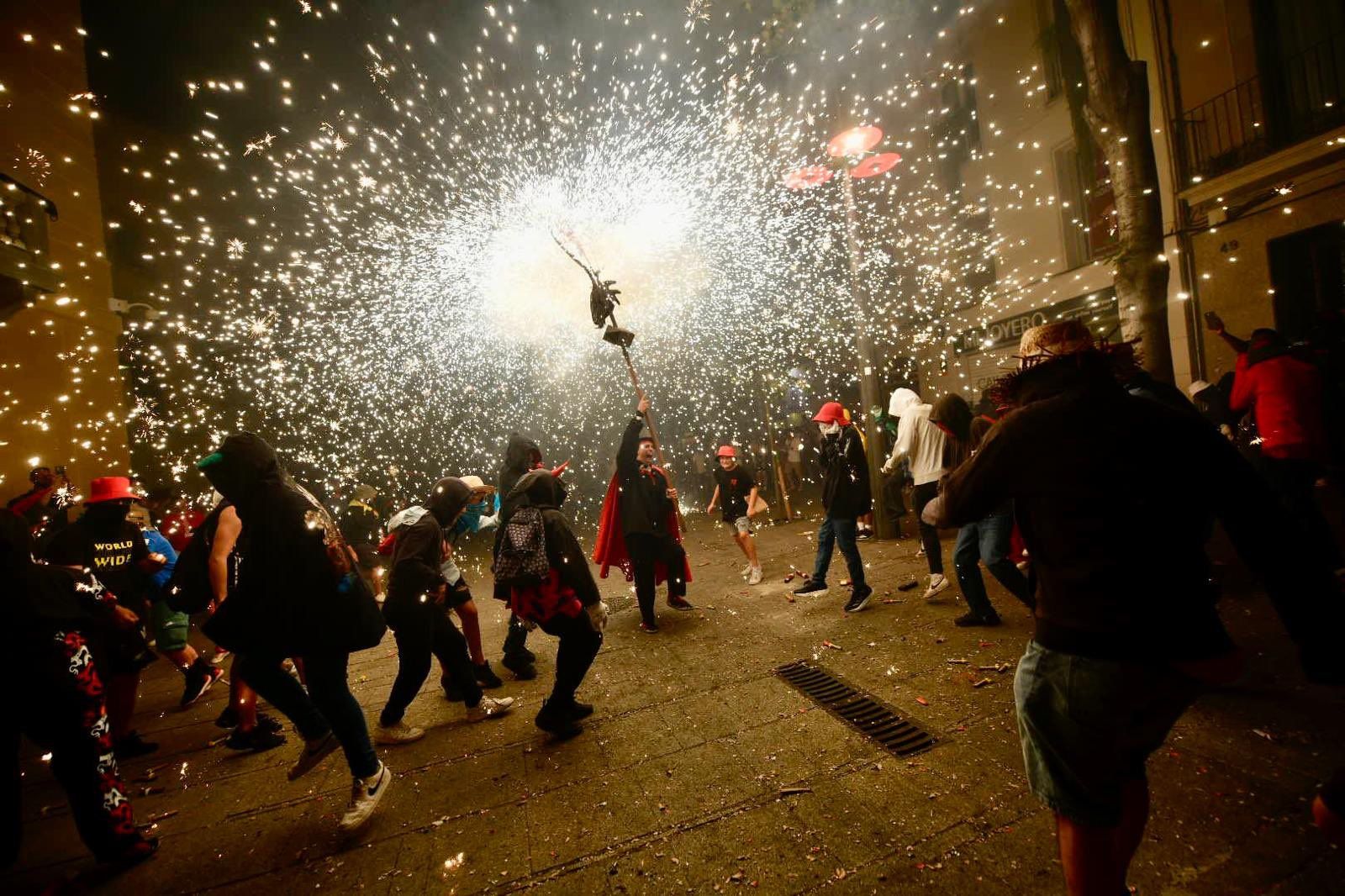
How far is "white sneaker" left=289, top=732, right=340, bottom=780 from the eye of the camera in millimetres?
3363

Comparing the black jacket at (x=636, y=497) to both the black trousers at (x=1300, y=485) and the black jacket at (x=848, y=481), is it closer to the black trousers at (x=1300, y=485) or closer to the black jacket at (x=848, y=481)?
the black jacket at (x=848, y=481)

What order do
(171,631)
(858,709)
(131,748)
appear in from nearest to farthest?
(858,709) → (131,748) → (171,631)

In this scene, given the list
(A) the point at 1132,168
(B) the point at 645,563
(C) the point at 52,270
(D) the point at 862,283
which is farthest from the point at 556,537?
(C) the point at 52,270

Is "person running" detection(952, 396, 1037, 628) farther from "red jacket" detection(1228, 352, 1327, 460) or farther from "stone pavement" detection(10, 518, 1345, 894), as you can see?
"red jacket" detection(1228, 352, 1327, 460)

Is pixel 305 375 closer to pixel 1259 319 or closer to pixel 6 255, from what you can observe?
pixel 6 255

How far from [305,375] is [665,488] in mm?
12654

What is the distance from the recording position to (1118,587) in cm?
158

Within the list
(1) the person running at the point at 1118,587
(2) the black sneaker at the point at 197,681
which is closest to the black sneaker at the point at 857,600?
(1) the person running at the point at 1118,587

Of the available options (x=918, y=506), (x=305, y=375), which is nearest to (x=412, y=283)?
(x=305, y=375)

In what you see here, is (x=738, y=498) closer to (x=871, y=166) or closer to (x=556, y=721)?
(x=556, y=721)

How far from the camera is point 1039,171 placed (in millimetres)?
14391

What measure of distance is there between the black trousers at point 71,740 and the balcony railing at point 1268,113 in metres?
15.1

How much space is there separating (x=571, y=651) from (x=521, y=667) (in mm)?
1630

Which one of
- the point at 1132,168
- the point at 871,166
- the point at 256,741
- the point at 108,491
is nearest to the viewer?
the point at 256,741
